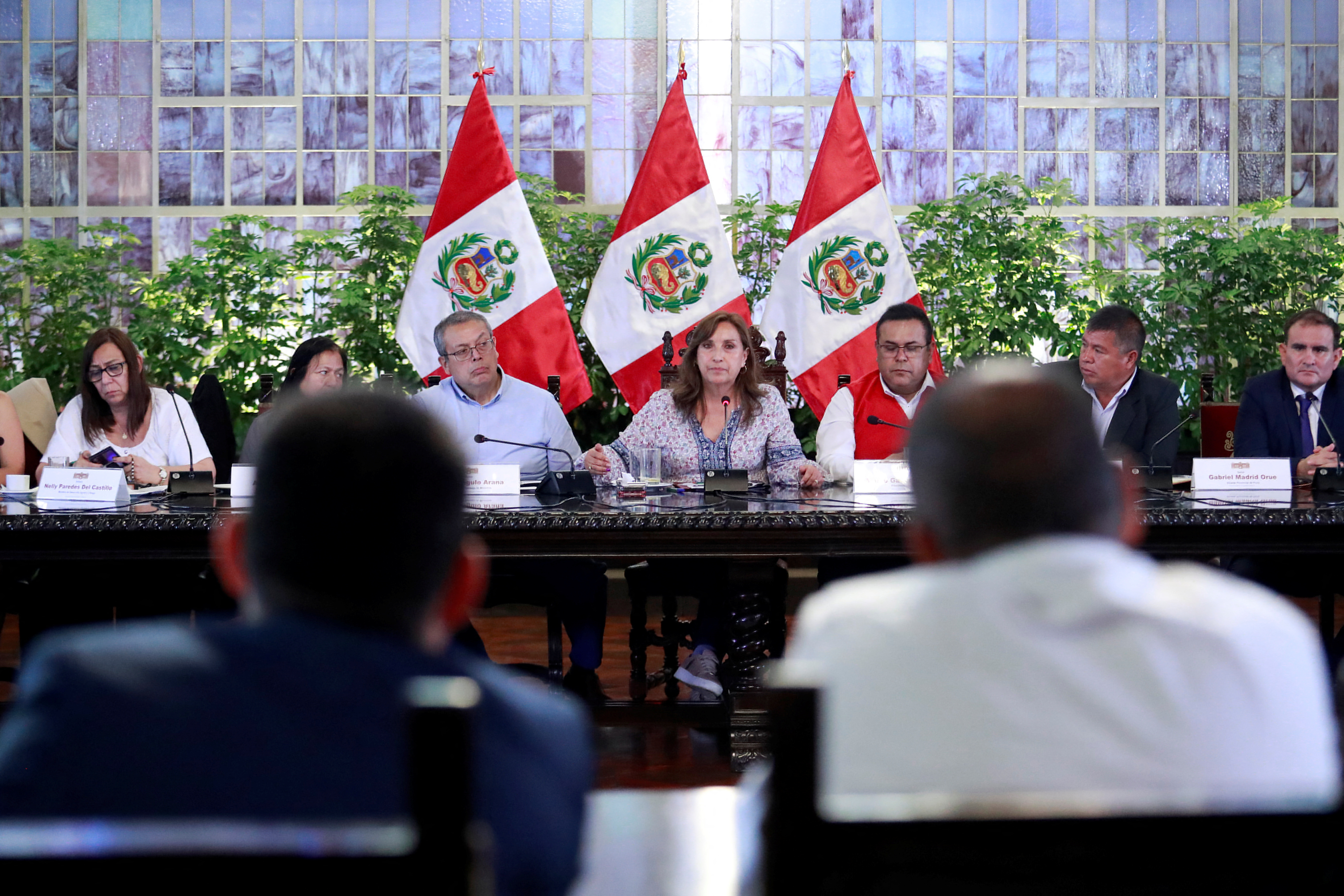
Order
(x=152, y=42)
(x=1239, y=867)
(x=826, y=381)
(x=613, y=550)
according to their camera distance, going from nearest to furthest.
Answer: (x=1239, y=867) → (x=613, y=550) → (x=826, y=381) → (x=152, y=42)

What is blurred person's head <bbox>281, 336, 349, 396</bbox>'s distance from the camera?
12.7 feet

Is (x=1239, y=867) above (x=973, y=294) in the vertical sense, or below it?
below

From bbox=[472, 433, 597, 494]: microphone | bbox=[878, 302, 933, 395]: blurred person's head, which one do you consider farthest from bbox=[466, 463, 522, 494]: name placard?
bbox=[878, 302, 933, 395]: blurred person's head

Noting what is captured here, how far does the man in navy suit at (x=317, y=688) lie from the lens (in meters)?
0.69

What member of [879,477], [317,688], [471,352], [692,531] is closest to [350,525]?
[317,688]

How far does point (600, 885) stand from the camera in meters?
0.82

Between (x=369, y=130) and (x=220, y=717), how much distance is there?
6.34 metres

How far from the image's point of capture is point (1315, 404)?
12.2 ft

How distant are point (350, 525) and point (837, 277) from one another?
4.73 m

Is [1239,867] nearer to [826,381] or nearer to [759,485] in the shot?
[759,485]

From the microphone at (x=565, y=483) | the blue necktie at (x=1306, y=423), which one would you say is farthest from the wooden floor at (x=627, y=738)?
the blue necktie at (x=1306, y=423)

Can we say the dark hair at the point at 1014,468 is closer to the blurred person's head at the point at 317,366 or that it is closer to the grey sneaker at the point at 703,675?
the grey sneaker at the point at 703,675

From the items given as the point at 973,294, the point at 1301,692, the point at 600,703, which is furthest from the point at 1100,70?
the point at 1301,692

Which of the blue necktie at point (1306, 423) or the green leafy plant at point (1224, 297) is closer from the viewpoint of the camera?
the blue necktie at point (1306, 423)
